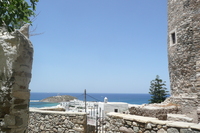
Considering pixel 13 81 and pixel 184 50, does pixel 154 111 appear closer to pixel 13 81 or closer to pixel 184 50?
pixel 184 50

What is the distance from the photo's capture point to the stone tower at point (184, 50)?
8156mm

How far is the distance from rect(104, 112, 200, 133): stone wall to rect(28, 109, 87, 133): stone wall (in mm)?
1275

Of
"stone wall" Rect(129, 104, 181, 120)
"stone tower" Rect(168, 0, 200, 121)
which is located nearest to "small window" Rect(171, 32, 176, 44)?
"stone tower" Rect(168, 0, 200, 121)

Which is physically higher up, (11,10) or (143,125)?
(11,10)

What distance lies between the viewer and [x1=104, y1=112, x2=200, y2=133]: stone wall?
3.26 m

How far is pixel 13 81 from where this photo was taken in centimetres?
251

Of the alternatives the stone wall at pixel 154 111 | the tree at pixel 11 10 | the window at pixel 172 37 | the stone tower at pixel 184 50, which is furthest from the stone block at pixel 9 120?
the window at pixel 172 37


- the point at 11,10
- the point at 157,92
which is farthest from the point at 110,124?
the point at 157,92

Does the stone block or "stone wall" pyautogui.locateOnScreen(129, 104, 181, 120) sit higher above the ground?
the stone block

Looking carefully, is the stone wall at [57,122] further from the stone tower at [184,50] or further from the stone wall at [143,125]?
the stone tower at [184,50]

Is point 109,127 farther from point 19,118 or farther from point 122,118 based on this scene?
point 19,118

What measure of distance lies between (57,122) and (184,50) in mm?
6553

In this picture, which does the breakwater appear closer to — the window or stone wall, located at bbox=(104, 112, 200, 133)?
stone wall, located at bbox=(104, 112, 200, 133)

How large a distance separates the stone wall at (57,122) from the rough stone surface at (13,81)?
11.0ft
